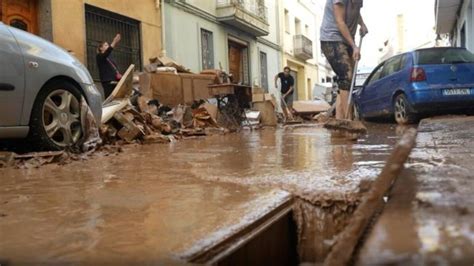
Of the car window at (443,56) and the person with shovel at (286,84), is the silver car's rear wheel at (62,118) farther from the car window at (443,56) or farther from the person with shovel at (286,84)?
the person with shovel at (286,84)

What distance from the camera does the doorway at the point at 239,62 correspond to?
64.5 feet

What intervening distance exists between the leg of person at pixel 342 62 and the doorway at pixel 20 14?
643cm

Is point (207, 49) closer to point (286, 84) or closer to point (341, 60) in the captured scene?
point (286, 84)

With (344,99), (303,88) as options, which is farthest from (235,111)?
(303,88)

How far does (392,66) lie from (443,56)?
0.91 meters

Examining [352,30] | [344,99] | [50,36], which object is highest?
[50,36]

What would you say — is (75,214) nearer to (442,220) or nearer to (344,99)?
(442,220)

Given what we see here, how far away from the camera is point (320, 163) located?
2.96 m

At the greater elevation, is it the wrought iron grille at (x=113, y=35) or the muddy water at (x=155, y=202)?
the wrought iron grille at (x=113, y=35)

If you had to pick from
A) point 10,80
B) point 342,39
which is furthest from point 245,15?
point 10,80

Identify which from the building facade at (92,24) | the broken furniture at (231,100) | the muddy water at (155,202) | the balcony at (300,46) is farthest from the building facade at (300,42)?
the muddy water at (155,202)

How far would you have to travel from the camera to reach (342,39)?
5.78 m

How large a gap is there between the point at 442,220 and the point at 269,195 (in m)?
0.78

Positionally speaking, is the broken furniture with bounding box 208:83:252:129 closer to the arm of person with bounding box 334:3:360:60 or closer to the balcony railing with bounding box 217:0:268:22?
the arm of person with bounding box 334:3:360:60
